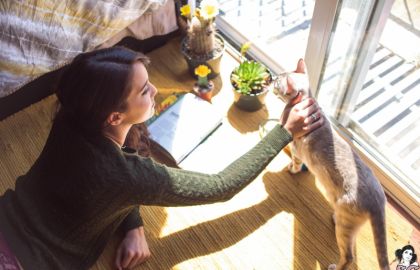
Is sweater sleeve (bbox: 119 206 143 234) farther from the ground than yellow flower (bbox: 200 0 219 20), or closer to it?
closer to it

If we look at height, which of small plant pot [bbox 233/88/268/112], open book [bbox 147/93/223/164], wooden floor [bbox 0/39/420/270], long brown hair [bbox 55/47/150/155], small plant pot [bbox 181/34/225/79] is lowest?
wooden floor [bbox 0/39/420/270]

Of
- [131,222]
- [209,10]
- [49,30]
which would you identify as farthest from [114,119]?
[209,10]

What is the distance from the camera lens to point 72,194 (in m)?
0.92

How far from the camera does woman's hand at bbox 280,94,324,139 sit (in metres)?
1.16

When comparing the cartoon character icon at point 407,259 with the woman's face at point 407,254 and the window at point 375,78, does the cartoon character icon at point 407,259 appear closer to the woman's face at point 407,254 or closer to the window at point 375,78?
the woman's face at point 407,254

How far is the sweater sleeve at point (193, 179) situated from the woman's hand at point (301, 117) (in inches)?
1.2

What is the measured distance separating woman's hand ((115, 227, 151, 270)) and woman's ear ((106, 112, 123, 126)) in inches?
18.4

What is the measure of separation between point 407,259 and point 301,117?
0.57 metres

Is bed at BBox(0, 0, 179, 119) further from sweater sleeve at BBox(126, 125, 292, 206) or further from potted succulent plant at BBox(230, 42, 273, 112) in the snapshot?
sweater sleeve at BBox(126, 125, 292, 206)

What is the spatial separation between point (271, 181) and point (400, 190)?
0.46 meters

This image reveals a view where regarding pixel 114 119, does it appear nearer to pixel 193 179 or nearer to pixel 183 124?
pixel 193 179

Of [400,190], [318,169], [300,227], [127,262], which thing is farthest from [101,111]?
[400,190]

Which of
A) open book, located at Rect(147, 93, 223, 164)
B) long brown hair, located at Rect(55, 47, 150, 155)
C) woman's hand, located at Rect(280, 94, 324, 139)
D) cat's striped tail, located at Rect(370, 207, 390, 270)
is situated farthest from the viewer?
open book, located at Rect(147, 93, 223, 164)

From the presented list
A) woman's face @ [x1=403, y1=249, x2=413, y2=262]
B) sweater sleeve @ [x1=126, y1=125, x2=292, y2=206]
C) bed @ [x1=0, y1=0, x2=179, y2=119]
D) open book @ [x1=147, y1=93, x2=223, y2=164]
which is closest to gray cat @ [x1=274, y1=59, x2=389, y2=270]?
sweater sleeve @ [x1=126, y1=125, x2=292, y2=206]
